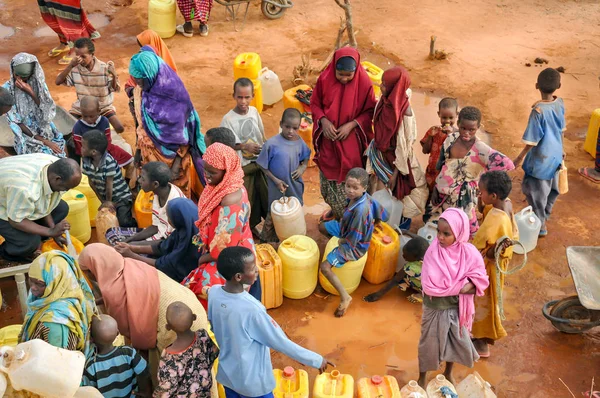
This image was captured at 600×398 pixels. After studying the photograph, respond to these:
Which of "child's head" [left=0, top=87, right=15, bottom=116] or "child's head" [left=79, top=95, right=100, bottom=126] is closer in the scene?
"child's head" [left=0, top=87, right=15, bottom=116]

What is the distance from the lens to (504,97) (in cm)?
874

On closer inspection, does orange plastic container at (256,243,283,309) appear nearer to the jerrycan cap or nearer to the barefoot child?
the jerrycan cap

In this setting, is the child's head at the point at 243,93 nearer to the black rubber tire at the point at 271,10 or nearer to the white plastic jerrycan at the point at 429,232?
the white plastic jerrycan at the point at 429,232

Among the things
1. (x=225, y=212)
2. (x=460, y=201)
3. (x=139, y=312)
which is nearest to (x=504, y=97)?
(x=460, y=201)

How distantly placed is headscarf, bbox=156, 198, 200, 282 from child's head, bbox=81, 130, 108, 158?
47.1 inches

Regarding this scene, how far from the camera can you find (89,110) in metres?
5.95

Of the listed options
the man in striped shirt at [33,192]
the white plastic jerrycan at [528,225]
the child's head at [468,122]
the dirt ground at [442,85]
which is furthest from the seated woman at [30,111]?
the white plastic jerrycan at [528,225]

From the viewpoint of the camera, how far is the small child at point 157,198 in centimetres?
481

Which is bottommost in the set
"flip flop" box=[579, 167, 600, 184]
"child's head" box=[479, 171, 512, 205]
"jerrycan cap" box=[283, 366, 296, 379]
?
"flip flop" box=[579, 167, 600, 184]

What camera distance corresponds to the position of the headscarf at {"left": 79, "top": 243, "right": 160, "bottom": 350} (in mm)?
3771

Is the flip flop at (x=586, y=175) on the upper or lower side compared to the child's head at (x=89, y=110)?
lower

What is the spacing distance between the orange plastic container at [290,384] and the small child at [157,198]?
1549 mm

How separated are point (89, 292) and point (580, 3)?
35.3 feet

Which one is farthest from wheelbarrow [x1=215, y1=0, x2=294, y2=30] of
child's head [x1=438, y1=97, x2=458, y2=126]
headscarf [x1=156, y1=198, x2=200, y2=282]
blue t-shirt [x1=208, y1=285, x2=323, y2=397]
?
blue t-shirt [x1=208, y1=285, x2=323, y2=397]
